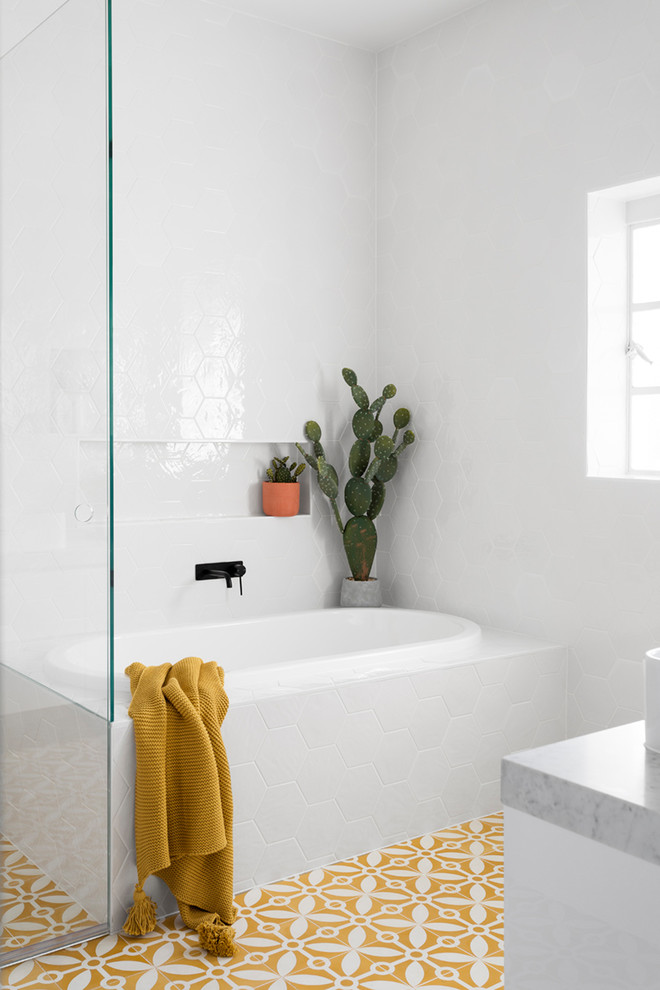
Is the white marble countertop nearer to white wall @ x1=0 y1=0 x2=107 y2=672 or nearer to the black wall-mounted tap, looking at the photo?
white wall @ x1=0 y1=0 x2=107 y2=672

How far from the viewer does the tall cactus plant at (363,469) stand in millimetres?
3879

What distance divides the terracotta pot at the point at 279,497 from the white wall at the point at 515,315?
1.68ft

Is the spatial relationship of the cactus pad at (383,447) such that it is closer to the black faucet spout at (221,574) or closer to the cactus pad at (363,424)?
the cactus pad at (363,424)

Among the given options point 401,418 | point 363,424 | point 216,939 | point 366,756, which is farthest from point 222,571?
point 216,939

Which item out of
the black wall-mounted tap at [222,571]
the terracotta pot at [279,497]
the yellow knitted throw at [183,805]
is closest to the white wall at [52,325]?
A: the yellow knitted throw at [183,805]

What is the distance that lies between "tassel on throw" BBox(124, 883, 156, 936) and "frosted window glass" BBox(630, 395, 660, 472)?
2.11 meters

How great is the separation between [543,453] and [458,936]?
5.53ft

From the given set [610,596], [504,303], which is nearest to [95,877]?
[610,596]

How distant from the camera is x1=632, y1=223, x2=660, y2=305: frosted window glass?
128 inches

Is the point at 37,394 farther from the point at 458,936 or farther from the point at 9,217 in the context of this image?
the point at 458,936

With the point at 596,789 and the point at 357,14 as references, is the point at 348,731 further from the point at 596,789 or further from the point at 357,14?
the point at 357,14

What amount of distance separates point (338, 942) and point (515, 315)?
7.24ft

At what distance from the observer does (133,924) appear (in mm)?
2355

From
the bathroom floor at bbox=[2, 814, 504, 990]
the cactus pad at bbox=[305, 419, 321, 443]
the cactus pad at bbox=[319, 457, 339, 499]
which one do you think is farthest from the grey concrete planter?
the bathroom floor at bbox=[2, 814, 504, 990]
